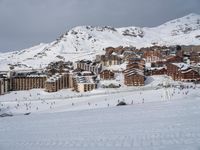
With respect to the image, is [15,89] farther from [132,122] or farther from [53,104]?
[132,122]

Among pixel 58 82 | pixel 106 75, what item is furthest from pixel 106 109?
pixel 106 75

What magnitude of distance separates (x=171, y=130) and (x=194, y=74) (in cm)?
3871

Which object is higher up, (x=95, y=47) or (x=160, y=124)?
(x=95, y=47)

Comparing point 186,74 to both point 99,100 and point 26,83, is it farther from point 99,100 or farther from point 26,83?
point 26,83

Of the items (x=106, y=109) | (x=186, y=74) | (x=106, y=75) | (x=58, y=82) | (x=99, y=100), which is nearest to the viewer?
(x=106, y=109)

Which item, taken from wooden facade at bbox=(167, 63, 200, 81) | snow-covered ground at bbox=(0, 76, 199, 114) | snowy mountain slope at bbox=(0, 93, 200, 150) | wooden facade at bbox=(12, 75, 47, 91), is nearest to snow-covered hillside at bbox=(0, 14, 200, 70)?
wooden facade at bbox=(12, 75, 47, 91)

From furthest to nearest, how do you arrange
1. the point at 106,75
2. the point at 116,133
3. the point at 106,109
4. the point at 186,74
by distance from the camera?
1. the point at 106,75
2. the point at 186,74
3. the point at 106,109
4. the point at 116,133

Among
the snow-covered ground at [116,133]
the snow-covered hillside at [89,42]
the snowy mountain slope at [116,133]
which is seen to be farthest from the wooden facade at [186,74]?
the snow-covered hillside at [89,42]

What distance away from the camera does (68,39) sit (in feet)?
536

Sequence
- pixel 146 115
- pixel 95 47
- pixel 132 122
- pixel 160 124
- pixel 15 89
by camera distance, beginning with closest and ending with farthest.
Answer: pixel 160 124 < pixel 132 122 < pixel 146 115 < pixel 15 89 < pixel 95 47

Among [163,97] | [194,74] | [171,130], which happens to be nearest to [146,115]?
[171,130]

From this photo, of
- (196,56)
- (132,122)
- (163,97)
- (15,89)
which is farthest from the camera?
(196,56)

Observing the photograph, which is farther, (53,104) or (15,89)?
(15,89)

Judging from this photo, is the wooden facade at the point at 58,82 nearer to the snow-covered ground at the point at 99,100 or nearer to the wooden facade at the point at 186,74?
the snow-covered ground at the point at 99,100
